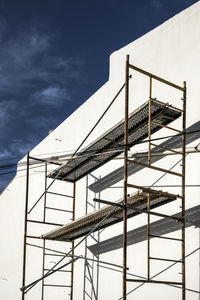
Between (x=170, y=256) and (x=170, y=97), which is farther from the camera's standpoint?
(x=170, y=97)

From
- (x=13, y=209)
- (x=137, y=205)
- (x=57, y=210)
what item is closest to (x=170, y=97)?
(x=137, y=205)

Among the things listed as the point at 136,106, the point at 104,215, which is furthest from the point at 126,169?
the point at 136,106

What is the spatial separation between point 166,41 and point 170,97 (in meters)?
1.39

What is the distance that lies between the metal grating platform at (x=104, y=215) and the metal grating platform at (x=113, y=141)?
108cm

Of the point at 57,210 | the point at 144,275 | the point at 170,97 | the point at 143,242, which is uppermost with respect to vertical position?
the point at 170,97

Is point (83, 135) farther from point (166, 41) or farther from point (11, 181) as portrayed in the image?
point (11, 181)

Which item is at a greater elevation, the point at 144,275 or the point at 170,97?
the point at 170,97

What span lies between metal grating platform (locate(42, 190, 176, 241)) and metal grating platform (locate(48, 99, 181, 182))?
1080mm

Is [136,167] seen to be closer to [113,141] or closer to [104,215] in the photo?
[113,141]

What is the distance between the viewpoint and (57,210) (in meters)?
14.6

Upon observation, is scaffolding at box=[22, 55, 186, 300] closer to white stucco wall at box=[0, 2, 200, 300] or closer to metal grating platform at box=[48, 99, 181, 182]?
metal grating platform at box=[48, 99, 181, 182]

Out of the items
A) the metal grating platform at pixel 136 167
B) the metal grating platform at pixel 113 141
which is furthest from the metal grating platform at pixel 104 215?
the metal grating platform at pixel 136 167

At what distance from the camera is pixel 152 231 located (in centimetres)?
1023

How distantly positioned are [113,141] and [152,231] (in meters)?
2.17
